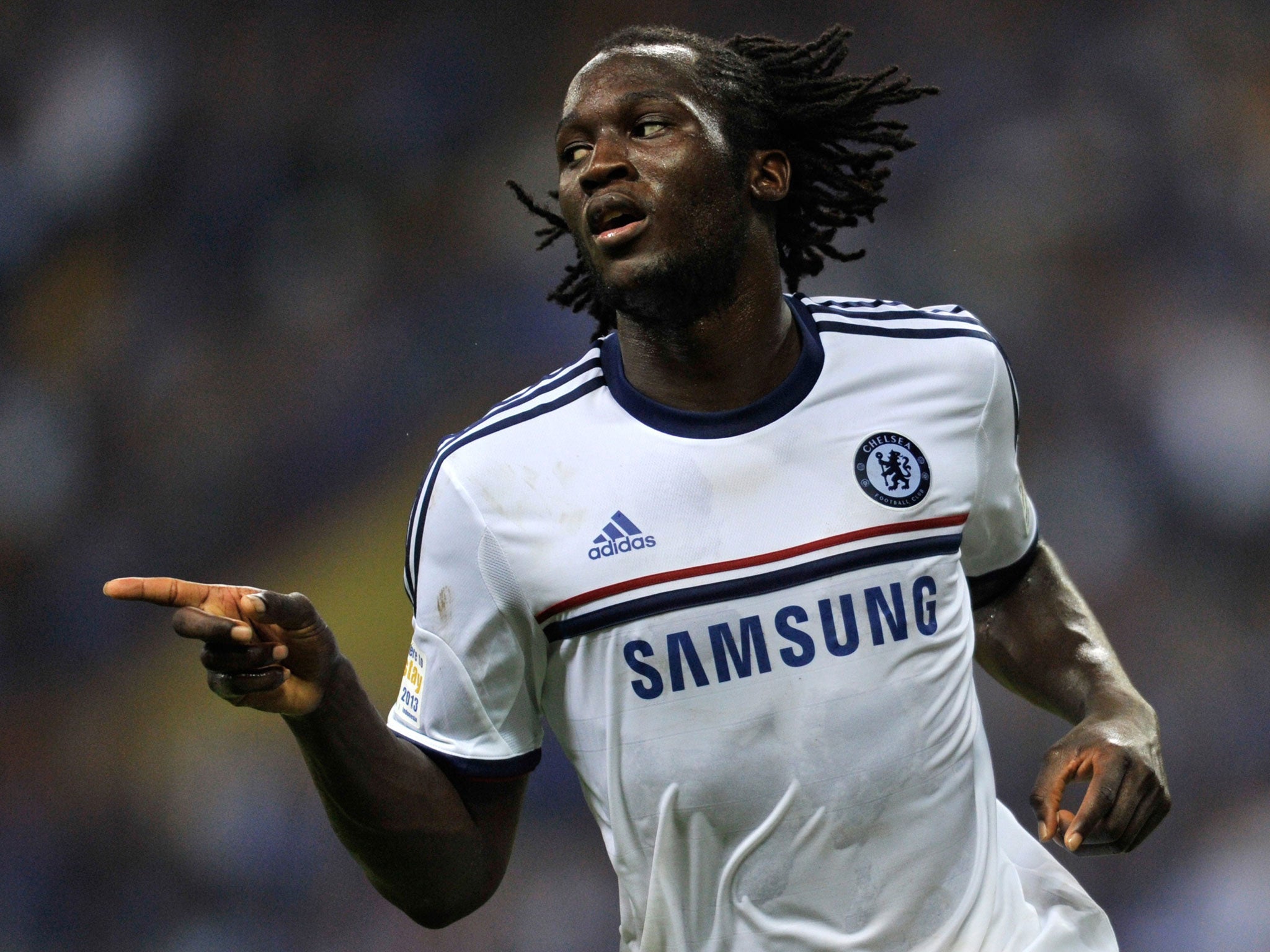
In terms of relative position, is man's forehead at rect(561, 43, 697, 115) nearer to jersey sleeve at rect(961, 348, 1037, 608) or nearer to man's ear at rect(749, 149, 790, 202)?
man's ear at rect(749, 149, 790, 202)

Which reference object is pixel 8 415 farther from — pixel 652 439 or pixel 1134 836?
pixel 1134 836

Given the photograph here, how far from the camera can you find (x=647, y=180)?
2.53 meters

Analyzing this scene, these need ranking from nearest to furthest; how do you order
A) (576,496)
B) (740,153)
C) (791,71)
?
(576,496)
(740,153)
(791,71)

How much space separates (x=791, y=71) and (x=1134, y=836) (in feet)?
5.09

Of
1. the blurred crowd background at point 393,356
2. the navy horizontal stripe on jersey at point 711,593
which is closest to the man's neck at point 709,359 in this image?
the navy horizontal stripe on jersey at point 711,593

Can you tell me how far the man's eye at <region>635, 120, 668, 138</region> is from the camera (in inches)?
102

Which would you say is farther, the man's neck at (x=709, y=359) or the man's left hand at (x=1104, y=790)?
the man's neck at (x=709, y=359)

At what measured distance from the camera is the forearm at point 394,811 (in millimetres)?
2227

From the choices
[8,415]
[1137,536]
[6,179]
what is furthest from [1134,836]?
[6,179]

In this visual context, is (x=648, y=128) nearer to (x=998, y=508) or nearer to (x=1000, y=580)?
(x=998, y=508)

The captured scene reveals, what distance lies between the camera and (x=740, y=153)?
2.72 meters

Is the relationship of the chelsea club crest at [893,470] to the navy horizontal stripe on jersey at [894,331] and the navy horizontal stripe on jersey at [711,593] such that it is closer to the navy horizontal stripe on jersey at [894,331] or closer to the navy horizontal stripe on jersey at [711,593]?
the navy horizontal stripe on jersey at [711,593]

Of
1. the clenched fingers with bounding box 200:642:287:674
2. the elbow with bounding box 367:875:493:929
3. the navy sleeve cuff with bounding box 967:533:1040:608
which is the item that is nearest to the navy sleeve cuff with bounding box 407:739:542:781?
the elbow with bounding box 367:875:493:929

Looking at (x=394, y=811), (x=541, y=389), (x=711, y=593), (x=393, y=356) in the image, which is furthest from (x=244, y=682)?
(x=393, y=356)
